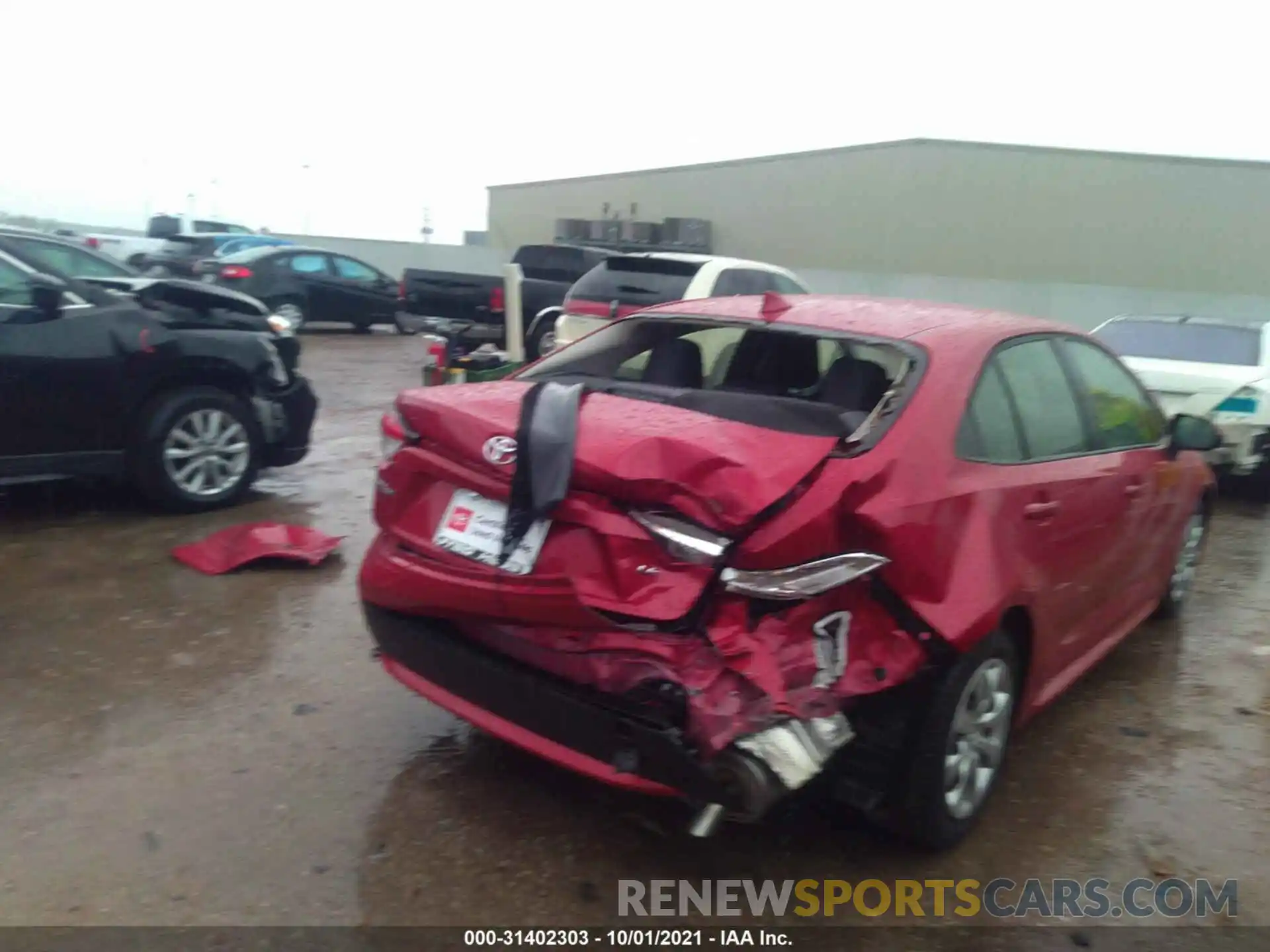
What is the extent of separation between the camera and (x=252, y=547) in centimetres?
570

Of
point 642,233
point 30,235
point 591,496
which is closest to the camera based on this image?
point 591,496

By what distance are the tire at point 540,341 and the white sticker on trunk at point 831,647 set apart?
989 cm

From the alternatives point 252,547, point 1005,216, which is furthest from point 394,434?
point 1005,216

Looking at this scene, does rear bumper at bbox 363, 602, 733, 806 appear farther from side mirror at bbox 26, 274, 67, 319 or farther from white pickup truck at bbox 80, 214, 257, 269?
white pickup truck at bbox 80, 214, 257, 269

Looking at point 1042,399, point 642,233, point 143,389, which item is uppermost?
point 1042,399

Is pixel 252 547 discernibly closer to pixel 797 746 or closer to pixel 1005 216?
pixel 797 746

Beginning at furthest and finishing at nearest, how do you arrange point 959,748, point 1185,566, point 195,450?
point 195,450 < point 1185,566 < point 959,748

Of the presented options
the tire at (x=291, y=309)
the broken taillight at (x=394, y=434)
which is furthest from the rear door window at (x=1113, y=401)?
the tire at (x=291, y=309)

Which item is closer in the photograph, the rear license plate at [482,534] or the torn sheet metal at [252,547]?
the rear license plate at [482,534]

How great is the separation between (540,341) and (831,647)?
1080cm

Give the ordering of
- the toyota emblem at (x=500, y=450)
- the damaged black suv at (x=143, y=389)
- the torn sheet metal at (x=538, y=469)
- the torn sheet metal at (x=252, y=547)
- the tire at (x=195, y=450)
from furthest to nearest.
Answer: the tire at (x=195, y=450), the damaged black suv at (x=143, y=389), the torn sheet metal at (x=252, y=547), the toyota emblem at (x=500, y=450), the torn sheet metal at (x=538, y=469)

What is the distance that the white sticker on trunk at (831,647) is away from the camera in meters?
2.81

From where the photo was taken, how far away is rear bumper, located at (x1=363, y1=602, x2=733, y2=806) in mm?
2734

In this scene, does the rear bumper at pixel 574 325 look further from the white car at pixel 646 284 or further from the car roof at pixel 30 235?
the car roof at pixel 30 235
